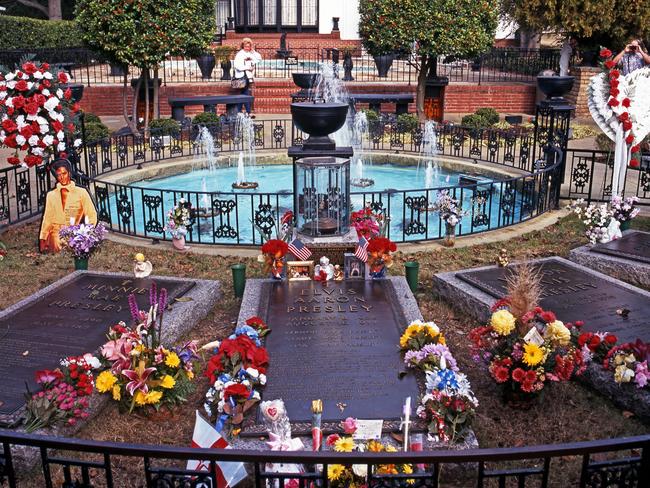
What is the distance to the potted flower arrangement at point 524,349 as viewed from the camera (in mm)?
5617

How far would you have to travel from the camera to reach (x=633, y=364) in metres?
5.64

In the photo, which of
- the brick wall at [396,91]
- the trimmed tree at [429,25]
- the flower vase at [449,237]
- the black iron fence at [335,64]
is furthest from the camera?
the black iron fence at [335,64]

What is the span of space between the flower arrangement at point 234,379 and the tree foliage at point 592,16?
19665 mm

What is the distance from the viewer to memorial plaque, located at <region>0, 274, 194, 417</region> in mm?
5773

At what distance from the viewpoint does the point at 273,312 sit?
7000mm

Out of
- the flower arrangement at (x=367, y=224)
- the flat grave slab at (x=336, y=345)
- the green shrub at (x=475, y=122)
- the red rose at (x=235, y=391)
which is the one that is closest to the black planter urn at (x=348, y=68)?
the green shrub at (x=475, y=122)

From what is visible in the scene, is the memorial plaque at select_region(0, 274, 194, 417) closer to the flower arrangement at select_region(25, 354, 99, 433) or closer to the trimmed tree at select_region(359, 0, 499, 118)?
the flower arrangement at select_region(25, 354, 99, 433)

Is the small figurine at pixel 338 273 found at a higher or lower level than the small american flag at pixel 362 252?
lower

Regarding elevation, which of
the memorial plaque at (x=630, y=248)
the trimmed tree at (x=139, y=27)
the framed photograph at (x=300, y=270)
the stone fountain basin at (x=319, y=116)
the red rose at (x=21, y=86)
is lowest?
the framed photograph at (x=300, y=270)

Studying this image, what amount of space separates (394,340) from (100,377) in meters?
2.44

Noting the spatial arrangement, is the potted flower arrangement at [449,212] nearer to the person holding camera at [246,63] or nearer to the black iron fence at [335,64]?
the person holding camera at [246,63]

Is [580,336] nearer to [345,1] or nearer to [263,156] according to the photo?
[263,156]

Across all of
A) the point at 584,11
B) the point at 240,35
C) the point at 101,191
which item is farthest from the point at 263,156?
the point at 240,35

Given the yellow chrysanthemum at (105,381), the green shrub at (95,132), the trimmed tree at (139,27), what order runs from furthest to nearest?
the trimmed tree at (139,27) < the green shrub at (95,132) < the yellow chrysanthemum at (105,381)
